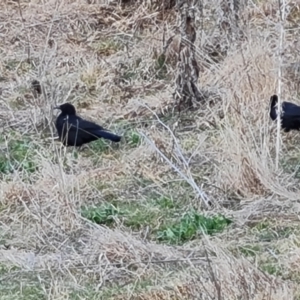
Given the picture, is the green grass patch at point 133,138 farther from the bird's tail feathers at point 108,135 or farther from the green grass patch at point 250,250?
the green grass patch at point 250,250

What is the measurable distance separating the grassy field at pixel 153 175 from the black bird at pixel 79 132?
0.10 meters

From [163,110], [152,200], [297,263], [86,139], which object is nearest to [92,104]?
[163,110]

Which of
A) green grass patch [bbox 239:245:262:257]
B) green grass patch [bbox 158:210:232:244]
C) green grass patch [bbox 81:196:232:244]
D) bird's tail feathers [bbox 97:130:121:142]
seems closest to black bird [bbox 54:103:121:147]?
bird's tail feathers [bbox 97:130:121:142]

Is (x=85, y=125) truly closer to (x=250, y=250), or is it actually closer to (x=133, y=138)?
(x=133, y=138)

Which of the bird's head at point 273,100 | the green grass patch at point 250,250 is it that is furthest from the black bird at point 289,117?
the green grass patch at point 250,250

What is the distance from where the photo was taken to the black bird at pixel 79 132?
8.35 m

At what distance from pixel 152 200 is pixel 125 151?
135cm

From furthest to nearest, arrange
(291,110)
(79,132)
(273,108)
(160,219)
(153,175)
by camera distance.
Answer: (79,132) → (291,110) → (273,108) → (153,175) → (160,219)

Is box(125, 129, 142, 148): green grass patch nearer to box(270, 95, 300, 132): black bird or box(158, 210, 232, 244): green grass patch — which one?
box(270, 95, 300, 132): black bird

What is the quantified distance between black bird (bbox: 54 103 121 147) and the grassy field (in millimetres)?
103

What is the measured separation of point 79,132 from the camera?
8336 millimetres

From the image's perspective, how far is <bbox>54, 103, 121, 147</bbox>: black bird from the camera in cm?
835

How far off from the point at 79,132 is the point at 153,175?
1.17m

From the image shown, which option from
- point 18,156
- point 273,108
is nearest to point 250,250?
point 273,108
